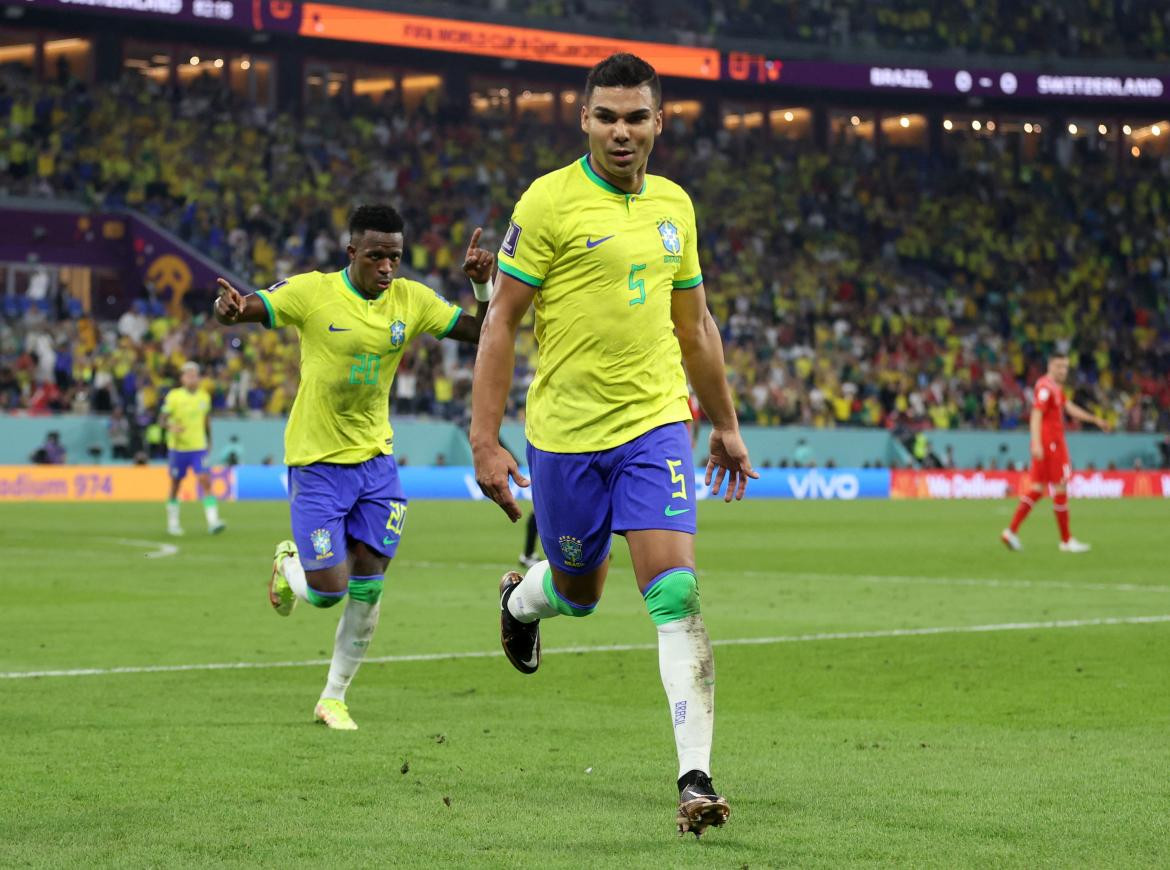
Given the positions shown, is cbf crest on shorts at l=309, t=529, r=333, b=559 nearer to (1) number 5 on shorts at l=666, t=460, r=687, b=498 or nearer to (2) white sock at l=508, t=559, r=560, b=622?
(2) white sock at l=508, t=559, r=560, b=622

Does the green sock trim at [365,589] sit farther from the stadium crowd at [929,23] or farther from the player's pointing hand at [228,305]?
the stadium crowd at [929,23]

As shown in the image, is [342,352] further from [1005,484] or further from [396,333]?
[1005,484]

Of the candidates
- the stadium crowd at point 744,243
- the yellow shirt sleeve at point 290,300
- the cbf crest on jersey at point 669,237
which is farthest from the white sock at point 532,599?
the stadium crowd at point 744,243

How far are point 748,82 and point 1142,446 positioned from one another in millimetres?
16068

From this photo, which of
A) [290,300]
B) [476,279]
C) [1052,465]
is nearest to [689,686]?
[476,279]

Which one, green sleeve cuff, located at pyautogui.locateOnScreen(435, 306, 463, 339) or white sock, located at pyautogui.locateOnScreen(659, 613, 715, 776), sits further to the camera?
green sleeve cuff, located at pyautogui.locateOnScreen(435, 306, 463, 339)

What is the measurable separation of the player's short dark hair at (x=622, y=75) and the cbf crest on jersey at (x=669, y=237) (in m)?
0.43

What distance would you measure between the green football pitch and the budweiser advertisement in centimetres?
2467

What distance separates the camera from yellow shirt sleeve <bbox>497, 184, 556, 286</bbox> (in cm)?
617

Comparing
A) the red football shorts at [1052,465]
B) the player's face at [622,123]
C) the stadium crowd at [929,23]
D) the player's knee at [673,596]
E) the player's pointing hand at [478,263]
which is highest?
the stadium crowd at [929,23]

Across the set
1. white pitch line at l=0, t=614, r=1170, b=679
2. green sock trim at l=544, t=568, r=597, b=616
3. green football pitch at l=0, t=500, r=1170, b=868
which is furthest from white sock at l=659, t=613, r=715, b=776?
white pitch line at l=0, t=614, r=1170, b=679

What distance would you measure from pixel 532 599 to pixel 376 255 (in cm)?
246

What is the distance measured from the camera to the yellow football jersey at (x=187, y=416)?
79.4 ft

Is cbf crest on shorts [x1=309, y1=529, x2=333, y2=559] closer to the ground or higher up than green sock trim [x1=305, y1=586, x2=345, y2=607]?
higher up
